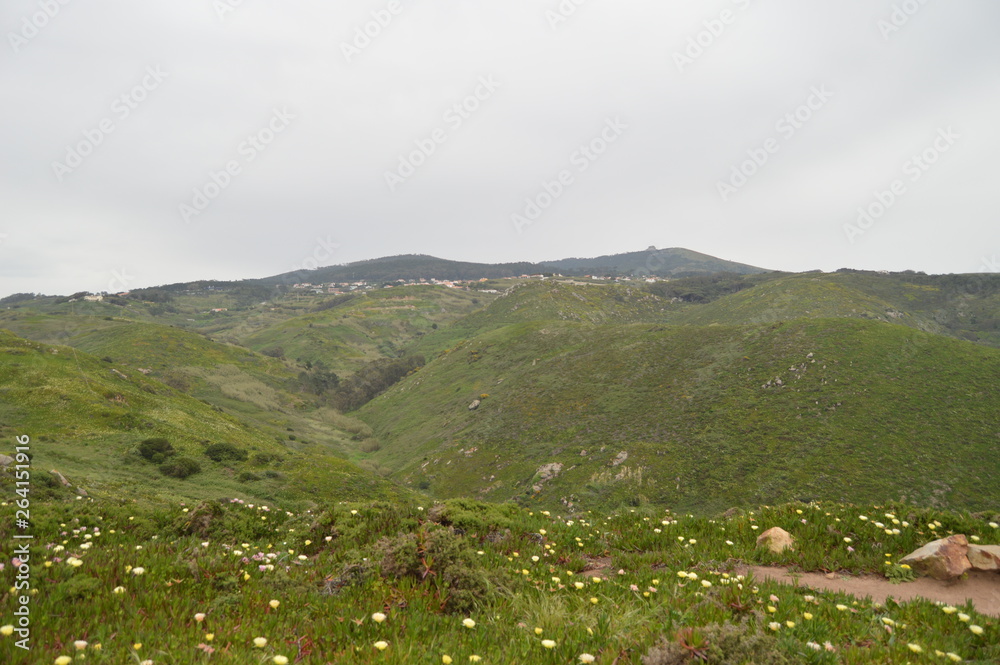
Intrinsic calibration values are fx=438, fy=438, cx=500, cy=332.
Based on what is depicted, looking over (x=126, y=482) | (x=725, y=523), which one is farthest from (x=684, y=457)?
(x=126, y=482)

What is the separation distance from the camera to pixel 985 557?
7.92m

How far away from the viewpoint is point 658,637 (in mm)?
5000

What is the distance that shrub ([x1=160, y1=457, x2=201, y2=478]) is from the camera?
1220 inches

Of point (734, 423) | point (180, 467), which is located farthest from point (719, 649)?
point (734, 423)

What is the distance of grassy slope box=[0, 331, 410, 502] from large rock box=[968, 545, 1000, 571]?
30.2 metres

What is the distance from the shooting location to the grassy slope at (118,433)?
28688 millimetres

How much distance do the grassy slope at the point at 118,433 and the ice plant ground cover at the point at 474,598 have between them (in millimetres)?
19471

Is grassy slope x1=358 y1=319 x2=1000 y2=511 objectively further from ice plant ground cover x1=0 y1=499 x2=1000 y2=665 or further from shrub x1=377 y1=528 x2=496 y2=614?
shrub x1=377 y1=528 x2=496 y2=614

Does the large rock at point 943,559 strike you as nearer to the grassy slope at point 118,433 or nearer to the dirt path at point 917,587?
the dirt path at point 917,587

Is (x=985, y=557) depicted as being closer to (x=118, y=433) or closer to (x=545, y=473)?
(x=545, y=473)

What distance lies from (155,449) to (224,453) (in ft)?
17.3

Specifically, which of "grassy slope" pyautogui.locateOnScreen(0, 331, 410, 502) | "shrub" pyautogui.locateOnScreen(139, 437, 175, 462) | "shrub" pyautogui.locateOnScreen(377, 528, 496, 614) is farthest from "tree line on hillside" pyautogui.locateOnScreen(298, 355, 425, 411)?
"shrub" pyautogui.locateOnScreen(377, 528, 496, 614)

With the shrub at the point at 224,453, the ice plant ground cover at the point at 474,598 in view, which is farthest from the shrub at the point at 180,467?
the ice plant ground cover at the point at 474,598

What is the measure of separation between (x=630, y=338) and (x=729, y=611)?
74.5 metres
